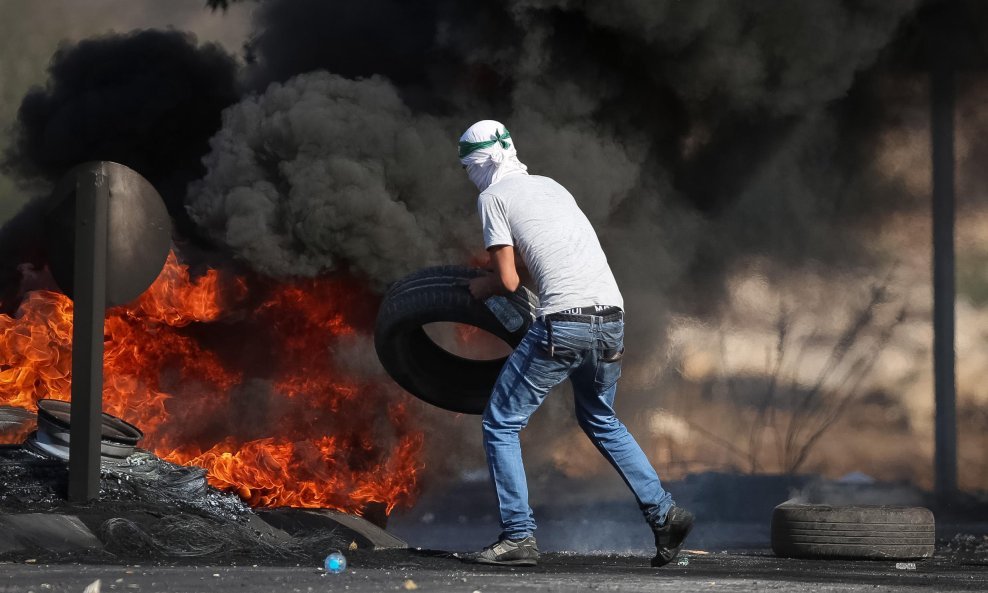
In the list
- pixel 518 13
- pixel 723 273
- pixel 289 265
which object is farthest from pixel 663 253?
pixel 289 265

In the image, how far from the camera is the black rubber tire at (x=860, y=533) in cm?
736

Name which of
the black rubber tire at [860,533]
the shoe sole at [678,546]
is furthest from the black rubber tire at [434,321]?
the black rubber tire at [860,533]

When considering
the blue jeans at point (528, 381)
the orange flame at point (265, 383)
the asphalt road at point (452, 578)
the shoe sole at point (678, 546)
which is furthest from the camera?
the orange flame at point (265, 383)

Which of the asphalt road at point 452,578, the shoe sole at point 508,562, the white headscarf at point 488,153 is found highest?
the white headscarf at point 488,153

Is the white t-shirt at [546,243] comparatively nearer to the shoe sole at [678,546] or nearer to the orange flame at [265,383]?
the shoe sole at [678,546]

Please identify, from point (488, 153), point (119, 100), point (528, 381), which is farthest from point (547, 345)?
point (119, 100)

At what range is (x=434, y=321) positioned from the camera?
6.03m

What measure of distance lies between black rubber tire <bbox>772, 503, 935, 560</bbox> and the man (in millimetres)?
2582

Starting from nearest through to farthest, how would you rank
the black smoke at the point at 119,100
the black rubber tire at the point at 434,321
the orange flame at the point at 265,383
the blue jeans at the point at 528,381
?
the blue jeans at the point at 528,381, the black rubber tire at the point at 434,321, the orange flame at the point at 265,383, the black smoke at the point at 119,100

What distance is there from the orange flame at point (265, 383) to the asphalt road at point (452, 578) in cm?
694

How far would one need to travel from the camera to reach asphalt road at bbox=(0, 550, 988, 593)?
4.02 meters

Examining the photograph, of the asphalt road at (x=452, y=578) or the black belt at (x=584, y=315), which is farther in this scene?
the black belt at (x=584, y=315)

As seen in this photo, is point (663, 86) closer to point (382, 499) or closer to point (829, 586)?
point (382, 499)

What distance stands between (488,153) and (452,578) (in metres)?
1.85
